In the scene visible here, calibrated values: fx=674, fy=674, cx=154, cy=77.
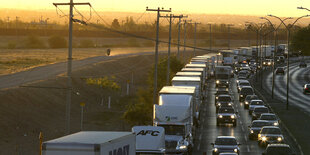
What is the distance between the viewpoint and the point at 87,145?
58.3ft

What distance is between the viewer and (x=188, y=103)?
39.3 m

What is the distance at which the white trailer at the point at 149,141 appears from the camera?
3008 centimetres

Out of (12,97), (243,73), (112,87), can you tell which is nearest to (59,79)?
(112,87)

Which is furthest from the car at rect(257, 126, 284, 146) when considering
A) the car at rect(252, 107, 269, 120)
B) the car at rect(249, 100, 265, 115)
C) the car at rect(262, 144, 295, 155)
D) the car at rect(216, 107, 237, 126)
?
the car at rect(249, 100, 265, 115)

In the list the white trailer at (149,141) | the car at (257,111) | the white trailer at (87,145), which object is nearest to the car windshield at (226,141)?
the white trailer at (149,141)

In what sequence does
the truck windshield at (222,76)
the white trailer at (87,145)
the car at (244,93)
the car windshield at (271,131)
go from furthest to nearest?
the truck windshield at (222,76) < the car at (244,93) < the car windshield at (271,131) < the white trailer at (87,145)

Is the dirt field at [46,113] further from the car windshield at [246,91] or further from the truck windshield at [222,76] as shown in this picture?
the car windshield at [246,91]

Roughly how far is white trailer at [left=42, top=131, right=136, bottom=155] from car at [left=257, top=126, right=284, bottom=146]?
2318 cm

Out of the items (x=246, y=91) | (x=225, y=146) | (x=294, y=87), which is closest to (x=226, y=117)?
(x=225, y=146)

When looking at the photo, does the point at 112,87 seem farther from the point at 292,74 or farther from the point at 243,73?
the point at 292,74

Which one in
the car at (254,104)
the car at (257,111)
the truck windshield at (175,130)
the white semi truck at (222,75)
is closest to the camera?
the truck windshield at (175,130)

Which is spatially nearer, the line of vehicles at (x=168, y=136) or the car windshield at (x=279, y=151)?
the line of vehicles at (x=168, y=136)

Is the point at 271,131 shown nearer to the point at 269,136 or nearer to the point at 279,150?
the point at 269,136

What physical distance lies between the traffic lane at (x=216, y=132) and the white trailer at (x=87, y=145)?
2162 cm
